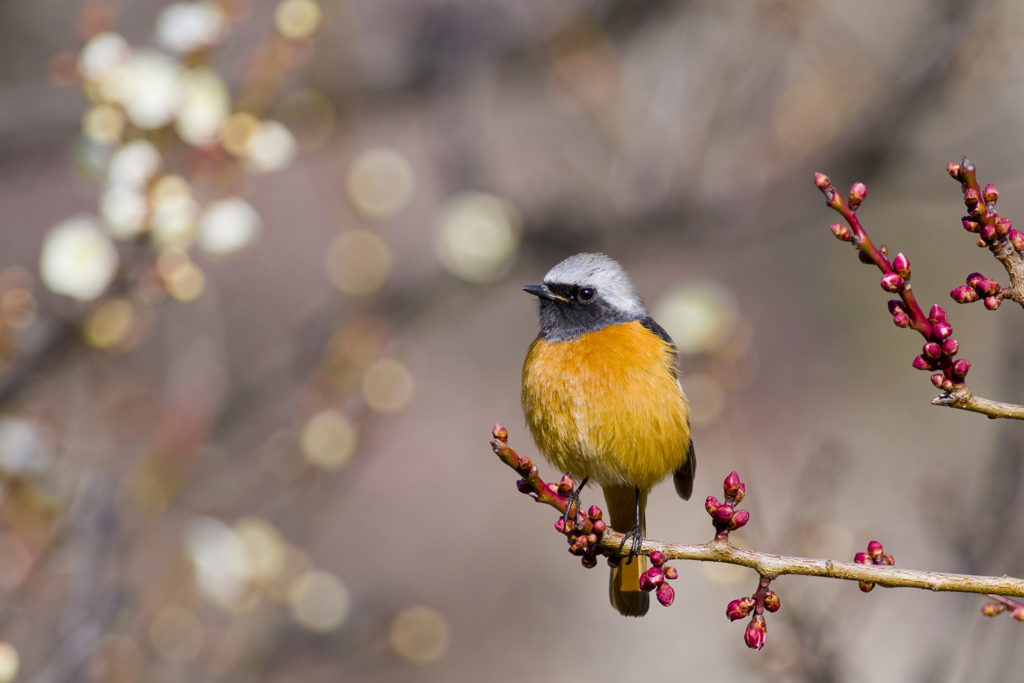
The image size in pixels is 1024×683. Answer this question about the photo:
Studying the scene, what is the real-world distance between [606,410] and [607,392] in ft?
0.25

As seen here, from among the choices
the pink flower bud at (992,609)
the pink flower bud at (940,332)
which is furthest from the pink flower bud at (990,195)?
the pink flower bud at (992,609)

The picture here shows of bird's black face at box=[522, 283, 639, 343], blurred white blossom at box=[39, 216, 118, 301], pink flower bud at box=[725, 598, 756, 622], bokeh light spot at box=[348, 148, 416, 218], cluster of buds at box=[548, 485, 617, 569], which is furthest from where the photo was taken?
bokeh light spot at box=[348, 148, 416, 218]

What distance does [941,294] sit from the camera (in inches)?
435

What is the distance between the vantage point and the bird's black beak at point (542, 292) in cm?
347

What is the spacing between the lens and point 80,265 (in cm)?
318

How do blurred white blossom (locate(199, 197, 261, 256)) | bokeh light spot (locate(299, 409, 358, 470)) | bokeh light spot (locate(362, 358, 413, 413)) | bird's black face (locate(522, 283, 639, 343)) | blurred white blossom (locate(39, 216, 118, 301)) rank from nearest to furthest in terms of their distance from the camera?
1. blurred white blossom (locate(39, 216, 118, 301))
2. blurred white blossom (locate(199, 197, 261, 256))
3. bird's black face (locate(522, 283, 639, 343))
4. bokeh light spot (locate(299, 409, 358, 470))
5. bokeh light spot (locate(362, 358, 413, 413))

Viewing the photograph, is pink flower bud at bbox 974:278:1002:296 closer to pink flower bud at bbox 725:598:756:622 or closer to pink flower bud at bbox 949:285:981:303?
pink flower bud at bbox 949:285:981:303

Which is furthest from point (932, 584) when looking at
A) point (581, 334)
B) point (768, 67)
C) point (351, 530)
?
point (351, 530)

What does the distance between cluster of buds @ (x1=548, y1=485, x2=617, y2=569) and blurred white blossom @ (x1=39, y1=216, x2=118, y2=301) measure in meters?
1.90

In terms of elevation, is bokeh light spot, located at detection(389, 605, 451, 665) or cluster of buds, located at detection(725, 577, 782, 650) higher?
bokeh light spot, located at detection(389, 605, 451, 665)

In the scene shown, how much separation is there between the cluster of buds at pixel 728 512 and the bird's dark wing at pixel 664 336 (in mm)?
1536

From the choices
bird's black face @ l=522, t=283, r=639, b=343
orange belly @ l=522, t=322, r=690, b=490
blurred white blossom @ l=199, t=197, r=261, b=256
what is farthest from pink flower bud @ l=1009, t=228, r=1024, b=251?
blurred white blossom @ l=199, t=197, r=261, b=256

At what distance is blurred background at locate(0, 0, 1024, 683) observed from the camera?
330 centimetres

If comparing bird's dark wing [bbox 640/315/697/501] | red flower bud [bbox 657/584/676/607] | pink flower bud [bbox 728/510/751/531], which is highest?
bird's dark wing [bbox 640/315/697/501]
